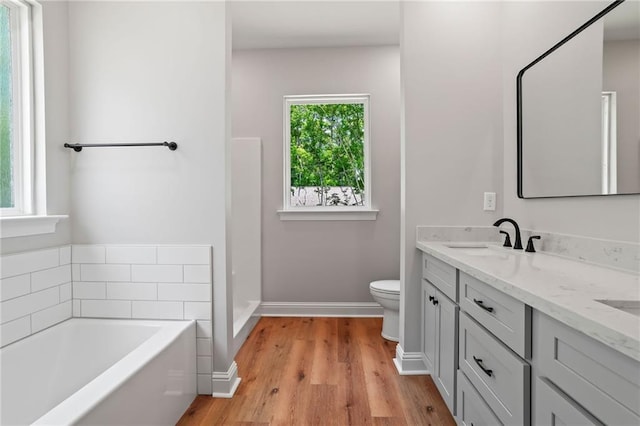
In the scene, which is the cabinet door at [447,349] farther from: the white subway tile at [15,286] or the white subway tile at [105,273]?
the white subway tile at [15,286]

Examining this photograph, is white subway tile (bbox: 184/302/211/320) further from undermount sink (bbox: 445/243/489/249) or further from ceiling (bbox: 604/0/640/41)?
ceiling (bbox: 604/0/640/41)

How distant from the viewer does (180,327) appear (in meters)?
1.91

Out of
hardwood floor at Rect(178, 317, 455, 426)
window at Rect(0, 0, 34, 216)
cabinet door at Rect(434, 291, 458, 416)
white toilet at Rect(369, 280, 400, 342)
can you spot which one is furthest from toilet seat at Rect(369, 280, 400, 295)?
window at Rect(0, 0, 34, 216)

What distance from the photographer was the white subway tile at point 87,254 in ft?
6.80

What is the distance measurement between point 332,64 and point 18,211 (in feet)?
9.01

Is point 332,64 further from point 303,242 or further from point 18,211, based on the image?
point 18,211

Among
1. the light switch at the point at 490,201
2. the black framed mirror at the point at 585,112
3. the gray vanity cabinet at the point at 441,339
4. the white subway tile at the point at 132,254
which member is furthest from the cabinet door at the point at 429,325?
the white subway tile at the point at 132,254

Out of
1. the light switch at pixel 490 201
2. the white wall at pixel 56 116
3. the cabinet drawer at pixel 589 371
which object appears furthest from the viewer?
the light switch at pixel 490 201

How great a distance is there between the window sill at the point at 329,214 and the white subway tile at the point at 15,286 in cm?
202

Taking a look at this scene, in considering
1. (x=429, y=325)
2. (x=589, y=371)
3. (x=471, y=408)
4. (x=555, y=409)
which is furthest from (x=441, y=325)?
(x=589, y=371)

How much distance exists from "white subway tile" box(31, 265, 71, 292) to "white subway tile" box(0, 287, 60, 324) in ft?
0.10

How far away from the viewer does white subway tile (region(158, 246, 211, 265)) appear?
2012 mm

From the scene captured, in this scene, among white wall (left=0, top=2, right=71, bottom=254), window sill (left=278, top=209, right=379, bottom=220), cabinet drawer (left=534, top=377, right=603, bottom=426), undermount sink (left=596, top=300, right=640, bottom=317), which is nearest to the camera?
cabinet drawer (left=534, top=377, right=603, bottom=426)

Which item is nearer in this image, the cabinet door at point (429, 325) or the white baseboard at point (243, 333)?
the cabinet door at point (429, 325)
